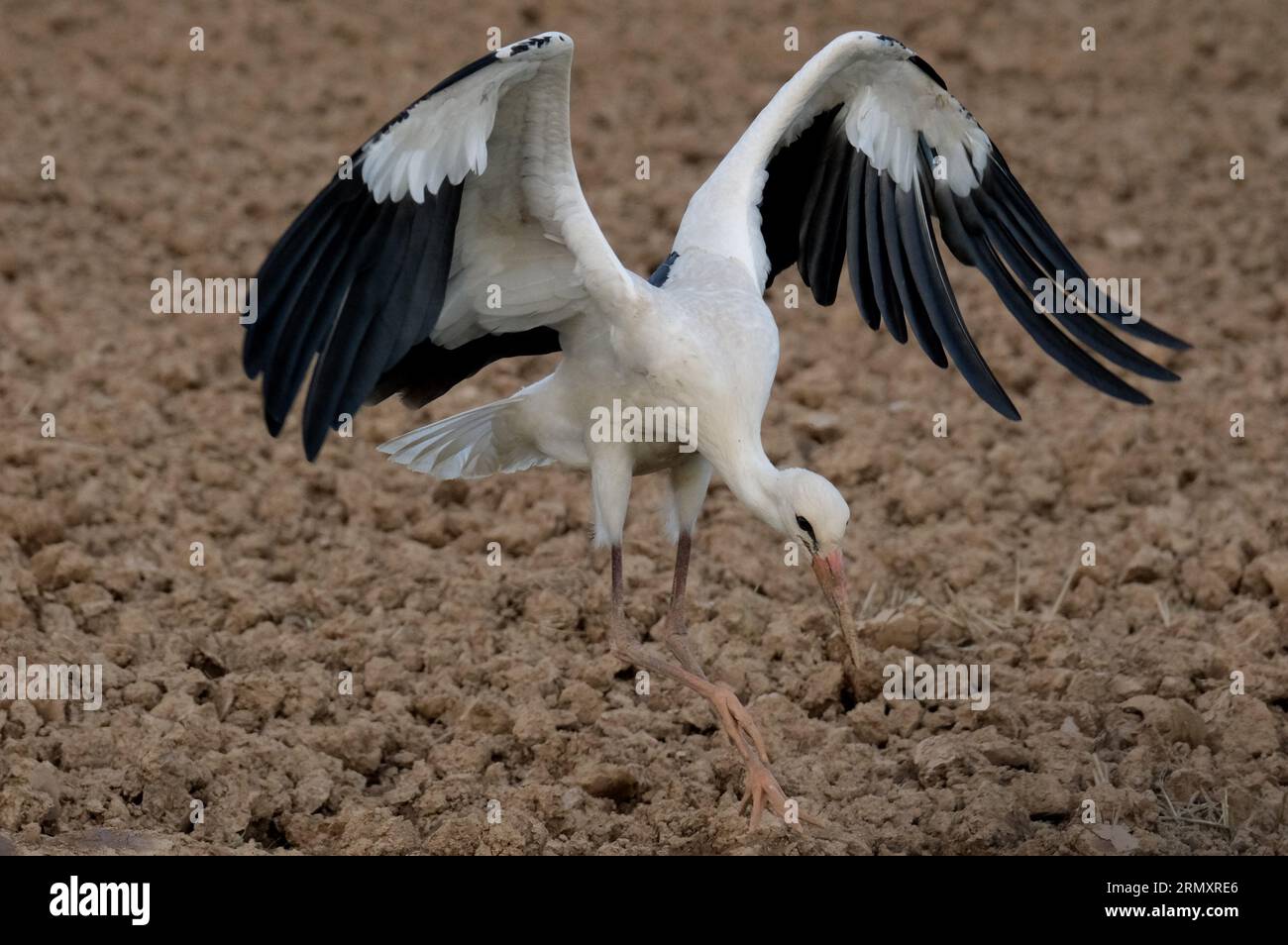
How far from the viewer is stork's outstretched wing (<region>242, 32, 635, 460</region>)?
5066 millimetres

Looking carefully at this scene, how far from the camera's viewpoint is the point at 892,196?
254 inches

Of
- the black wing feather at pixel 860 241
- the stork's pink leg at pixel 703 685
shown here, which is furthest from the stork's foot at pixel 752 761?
the black wing feather at pixel 860 241

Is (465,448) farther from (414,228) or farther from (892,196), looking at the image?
(892,196)

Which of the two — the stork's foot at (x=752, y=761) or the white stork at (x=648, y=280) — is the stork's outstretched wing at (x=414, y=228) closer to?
the white stork at (x=648, y=280)

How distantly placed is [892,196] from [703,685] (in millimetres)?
2095

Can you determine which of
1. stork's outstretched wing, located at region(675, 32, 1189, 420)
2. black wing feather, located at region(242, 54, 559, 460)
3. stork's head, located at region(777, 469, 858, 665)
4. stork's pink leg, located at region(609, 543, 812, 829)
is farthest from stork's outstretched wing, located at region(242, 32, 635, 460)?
stork's pink leg, located at region(609, 543, 812, 829)

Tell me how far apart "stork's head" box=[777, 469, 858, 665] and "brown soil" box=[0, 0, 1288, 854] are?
70 cm

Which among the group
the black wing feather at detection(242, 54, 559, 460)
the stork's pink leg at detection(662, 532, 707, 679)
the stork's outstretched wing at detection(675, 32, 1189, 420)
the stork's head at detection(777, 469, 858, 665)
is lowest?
the stork's pink leg at detection(662, 532, 707, 679)

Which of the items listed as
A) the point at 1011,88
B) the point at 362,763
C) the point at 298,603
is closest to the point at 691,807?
the point at 362,763

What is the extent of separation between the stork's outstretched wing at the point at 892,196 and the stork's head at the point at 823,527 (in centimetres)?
91

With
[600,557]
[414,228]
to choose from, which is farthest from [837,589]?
[600,557]

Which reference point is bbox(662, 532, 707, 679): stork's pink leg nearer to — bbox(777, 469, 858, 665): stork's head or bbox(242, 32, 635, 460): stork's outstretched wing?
bbox(777, 469, 858, 665): stork's head

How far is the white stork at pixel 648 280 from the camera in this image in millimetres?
5203

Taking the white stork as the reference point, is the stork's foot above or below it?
below
